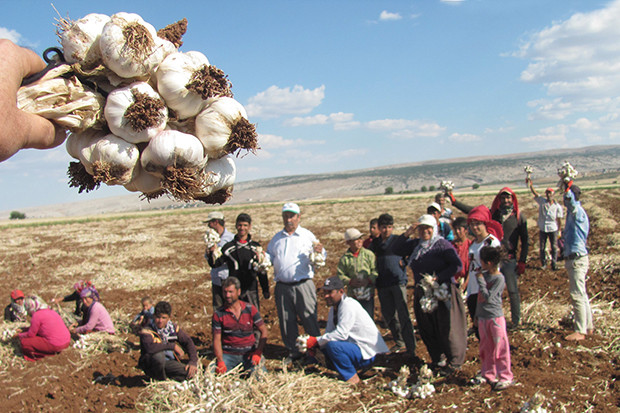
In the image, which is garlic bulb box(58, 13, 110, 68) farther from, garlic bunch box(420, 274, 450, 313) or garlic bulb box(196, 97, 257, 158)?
garlic bunch box(420, 274, 450, 313)

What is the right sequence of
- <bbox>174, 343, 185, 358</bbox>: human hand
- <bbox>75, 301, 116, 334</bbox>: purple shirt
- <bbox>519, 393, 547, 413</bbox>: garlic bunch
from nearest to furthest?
<bbox>519, 393, 547, 413</bbox>: garlic bunch → <bbox>174, 343, 185, 358</bbox>: human hand → <bbox>75, 301, 116, 334</bbox>: purple shirt

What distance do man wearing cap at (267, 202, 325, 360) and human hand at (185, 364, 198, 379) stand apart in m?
1.32

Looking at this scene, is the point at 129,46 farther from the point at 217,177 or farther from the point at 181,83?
the point at 217,177

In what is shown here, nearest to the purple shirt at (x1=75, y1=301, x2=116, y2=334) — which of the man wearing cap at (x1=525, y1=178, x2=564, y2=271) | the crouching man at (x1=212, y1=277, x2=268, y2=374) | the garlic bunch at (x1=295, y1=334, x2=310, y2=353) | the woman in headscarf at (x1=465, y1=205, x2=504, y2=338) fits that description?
the crouching man at (x1=212, y1=277, x2=268, y2=374)

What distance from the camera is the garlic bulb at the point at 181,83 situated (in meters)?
1.67

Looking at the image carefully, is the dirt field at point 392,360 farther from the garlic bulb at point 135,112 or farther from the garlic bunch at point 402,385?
the garlic bulb at point 135,112

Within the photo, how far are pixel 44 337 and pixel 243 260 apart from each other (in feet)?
10.6

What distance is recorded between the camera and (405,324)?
6.12 m

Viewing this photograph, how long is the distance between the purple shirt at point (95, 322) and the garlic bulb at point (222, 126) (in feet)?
21.7

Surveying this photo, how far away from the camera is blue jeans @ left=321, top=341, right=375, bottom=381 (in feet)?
17.7

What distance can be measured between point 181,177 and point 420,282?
4.52 metres

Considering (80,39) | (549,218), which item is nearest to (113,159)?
(80,39)

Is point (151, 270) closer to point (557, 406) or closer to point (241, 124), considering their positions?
point (557, 406)

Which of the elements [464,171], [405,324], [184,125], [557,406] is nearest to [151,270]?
[405,324]
